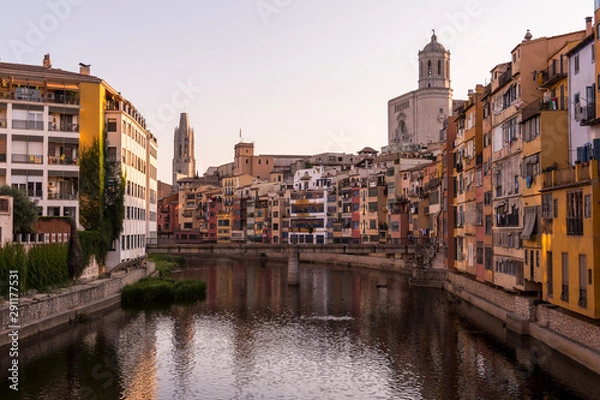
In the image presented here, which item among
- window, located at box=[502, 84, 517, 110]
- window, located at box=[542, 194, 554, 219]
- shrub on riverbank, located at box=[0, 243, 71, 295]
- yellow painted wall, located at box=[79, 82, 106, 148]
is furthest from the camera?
yellow painted wall, located at box=[79, 82, 106, 148]

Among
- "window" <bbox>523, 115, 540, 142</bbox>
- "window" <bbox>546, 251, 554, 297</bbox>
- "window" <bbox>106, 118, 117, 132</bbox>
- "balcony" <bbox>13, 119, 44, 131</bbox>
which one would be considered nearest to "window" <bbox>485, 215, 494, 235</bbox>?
"window" <bbox>523, 115, 540, 142</bbox>

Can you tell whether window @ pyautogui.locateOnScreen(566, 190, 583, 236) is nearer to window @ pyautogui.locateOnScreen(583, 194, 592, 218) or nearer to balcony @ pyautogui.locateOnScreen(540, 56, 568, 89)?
window @ pyautogui.locateOnScreen(583, 194, 592, 218)

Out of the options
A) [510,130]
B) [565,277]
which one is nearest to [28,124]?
[510,130]

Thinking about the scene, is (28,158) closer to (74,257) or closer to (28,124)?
(28,124)

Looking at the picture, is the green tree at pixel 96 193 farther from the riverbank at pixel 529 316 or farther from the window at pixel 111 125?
the riverbank at pixel 529 316

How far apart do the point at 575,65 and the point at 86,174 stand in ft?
142

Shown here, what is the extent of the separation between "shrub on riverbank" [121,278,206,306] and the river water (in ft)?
11.9

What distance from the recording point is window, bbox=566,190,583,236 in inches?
1399

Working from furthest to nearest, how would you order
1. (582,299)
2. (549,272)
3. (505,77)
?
(505,77) < (549,272) < (582,299)

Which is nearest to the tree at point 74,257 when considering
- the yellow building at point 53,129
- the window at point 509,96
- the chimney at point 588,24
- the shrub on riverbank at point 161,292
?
the shrub on riverbank at point 161,292

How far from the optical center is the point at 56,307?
4584 centimetres

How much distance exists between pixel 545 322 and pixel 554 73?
15.8 m

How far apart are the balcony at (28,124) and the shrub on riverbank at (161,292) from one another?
54.0 ft

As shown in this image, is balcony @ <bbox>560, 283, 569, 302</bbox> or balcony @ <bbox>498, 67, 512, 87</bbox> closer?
balcony @ <bbox>560, 283, 569, 302</bbox>
